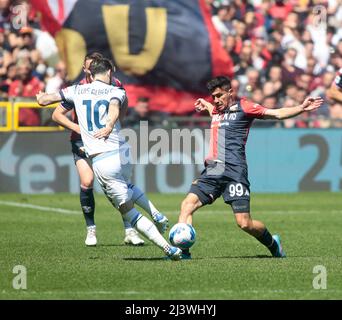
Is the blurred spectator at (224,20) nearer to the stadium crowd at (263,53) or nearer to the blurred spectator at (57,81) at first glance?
the stadium crowd at (263,53)

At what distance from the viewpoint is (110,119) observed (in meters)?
11.2

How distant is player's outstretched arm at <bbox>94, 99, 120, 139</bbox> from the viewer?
11102 mm

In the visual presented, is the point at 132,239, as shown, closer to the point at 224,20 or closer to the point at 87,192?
the point at 87,192

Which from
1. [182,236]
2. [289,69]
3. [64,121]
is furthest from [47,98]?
[289,69]

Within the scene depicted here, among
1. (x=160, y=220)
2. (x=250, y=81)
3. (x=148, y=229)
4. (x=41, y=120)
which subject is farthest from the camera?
(x=250, y=81)

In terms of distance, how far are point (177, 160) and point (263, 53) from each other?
3.94 meters

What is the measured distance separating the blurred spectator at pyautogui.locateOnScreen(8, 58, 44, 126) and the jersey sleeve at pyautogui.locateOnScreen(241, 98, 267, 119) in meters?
10.4

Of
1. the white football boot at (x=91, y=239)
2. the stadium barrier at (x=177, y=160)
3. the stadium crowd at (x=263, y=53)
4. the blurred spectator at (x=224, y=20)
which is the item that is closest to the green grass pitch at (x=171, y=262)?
the white football boot at (x=91, y=239)

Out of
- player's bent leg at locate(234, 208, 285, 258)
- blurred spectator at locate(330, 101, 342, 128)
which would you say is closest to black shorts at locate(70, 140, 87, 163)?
player's bent leg at locate(234, 208, 285, 258)

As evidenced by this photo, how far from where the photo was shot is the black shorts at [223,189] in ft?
38.3

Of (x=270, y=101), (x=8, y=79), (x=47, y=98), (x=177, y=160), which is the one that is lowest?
(x=177, y=160)
